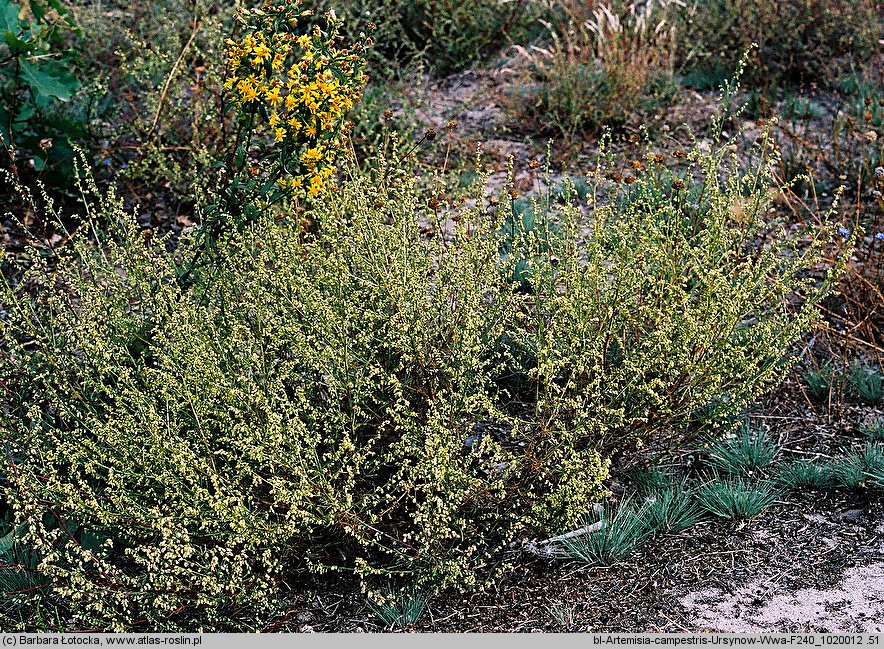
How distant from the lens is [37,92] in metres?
4.16

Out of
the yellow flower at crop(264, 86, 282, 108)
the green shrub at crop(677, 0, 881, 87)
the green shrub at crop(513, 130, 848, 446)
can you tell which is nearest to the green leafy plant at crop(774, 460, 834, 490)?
the green shrub at crop(513, 130, 848, 446)

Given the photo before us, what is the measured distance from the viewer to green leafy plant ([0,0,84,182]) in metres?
3.97

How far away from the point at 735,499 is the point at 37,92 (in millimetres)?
3573

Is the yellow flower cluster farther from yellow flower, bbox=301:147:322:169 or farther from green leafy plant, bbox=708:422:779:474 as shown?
green leafy plant, bbox=708:422:779:474

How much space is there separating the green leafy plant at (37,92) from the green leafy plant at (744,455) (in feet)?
9.89

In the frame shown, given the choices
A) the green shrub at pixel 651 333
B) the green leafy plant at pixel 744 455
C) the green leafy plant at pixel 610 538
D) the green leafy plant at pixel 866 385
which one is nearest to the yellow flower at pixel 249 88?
the green shrub at pixel 651 333

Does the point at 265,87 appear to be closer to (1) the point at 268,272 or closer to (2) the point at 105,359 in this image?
(1) the point at 268,272

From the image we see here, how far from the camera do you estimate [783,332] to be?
9.83ft

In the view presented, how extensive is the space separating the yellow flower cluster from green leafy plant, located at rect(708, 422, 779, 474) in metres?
1.68

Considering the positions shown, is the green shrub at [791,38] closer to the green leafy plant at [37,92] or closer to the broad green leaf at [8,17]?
the green leafy plant at [37,92]

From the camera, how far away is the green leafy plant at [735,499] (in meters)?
2.83

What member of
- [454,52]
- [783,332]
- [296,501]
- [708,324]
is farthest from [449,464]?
[454,52]

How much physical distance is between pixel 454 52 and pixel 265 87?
3606 millimetres
